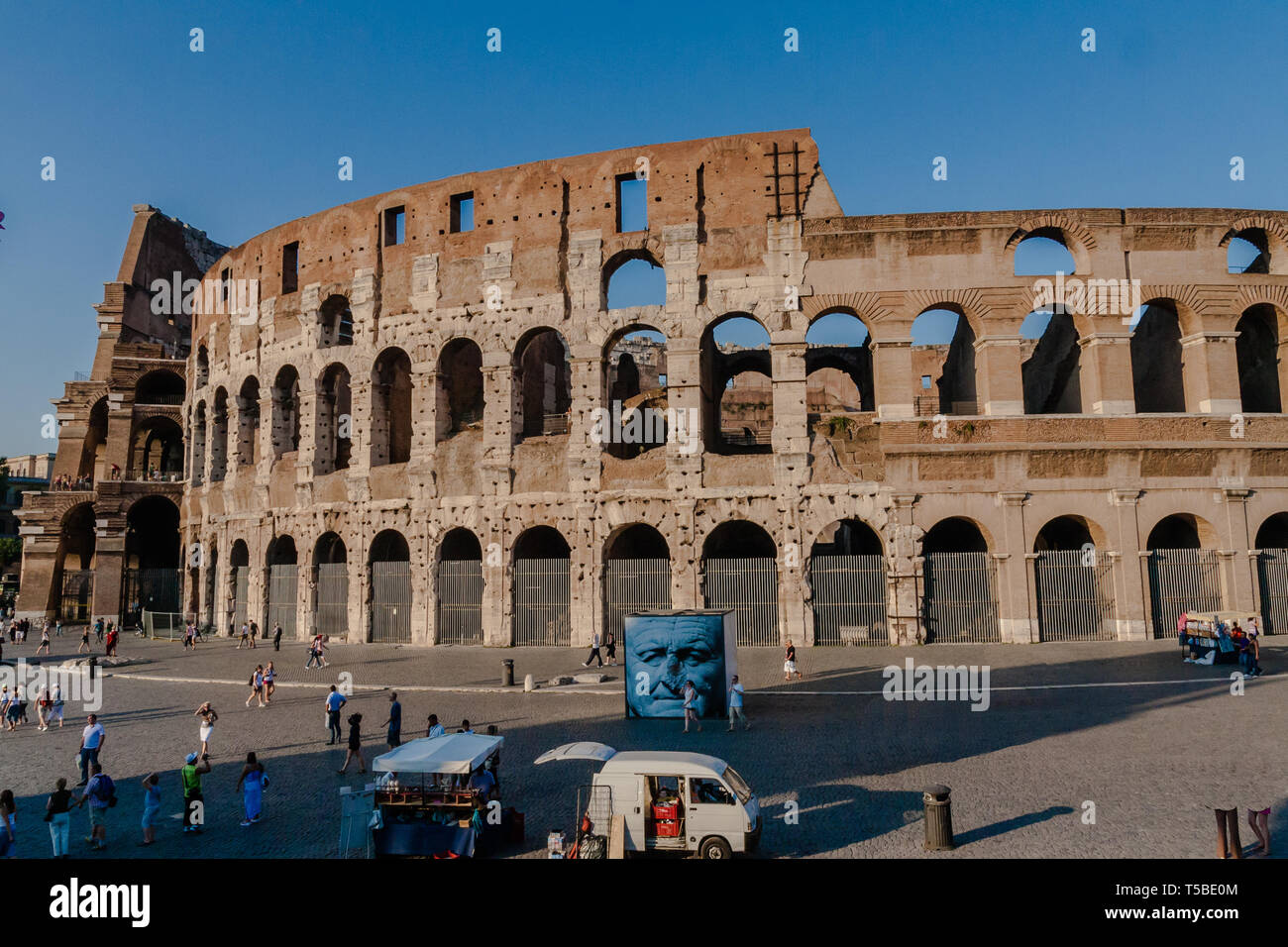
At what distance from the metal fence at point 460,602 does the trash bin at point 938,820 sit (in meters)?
18.2

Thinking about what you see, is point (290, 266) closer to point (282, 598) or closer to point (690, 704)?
point (282, 598)

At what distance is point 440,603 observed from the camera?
24719 millimetres

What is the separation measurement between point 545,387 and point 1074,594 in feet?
64.8

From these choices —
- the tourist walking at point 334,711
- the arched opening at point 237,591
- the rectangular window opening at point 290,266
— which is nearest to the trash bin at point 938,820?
the tourist walking at point 334,711

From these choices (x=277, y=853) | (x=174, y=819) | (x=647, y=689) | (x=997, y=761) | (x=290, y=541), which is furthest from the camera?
(x=290, y=541)

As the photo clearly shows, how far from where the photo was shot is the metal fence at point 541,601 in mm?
23375

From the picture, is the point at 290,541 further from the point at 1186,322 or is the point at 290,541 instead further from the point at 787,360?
the point at 1186,322

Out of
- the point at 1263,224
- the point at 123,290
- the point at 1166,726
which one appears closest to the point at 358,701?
the point at 1166,726

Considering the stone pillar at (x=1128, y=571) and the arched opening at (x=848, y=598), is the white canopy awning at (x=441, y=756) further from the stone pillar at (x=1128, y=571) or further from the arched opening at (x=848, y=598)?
the stone pillar at (x=1128, y=571)

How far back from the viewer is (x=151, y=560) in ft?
128

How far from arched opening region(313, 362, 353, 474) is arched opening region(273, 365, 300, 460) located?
1636 mm

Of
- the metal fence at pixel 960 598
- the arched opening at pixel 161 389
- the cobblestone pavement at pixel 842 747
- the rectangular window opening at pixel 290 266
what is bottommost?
the cobblestone pavement at pixel 842 747

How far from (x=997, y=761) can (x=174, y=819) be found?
11.0 m

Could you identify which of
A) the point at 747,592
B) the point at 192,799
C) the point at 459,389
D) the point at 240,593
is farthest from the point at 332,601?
the point at 192,799
